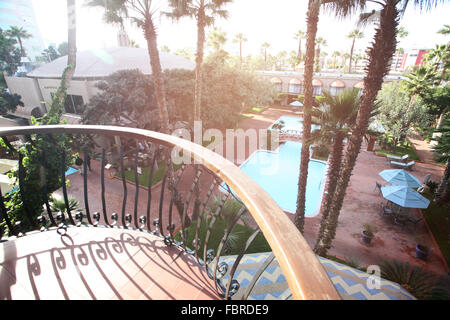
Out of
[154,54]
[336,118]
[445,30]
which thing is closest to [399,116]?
[445,30]

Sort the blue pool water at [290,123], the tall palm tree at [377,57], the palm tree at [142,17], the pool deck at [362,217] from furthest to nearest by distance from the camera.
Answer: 1. the blue pool water at [290,123]
2. the pool deck at [362,217]
3. the palm tree at [142,17]
4. the tall palm tree at [377,57]

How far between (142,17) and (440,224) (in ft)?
49.1

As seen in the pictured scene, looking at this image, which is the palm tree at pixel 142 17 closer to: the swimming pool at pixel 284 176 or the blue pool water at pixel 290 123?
the swimming pool at pixel 284 176

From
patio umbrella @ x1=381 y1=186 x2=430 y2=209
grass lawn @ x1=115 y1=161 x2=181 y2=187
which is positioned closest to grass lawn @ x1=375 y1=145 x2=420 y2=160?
patio umbrella @ x1=381 y1=186 x2=430 y2=209

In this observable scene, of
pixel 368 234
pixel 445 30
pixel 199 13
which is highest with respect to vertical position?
pixel 445 30

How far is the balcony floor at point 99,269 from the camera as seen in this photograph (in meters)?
1.81

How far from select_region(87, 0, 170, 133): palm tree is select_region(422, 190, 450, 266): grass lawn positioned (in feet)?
38.7

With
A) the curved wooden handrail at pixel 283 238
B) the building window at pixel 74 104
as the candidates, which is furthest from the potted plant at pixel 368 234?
the building window at pixel 74 104

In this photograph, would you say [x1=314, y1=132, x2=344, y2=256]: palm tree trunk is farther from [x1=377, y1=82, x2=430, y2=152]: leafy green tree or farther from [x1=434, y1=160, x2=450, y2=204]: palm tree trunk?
[x1=377, y1=82, x2=430, y2=152]: leafy green tree

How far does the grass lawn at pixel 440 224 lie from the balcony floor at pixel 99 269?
34.6 feet

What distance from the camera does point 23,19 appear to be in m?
97.2

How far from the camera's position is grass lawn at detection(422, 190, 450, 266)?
8867 mm

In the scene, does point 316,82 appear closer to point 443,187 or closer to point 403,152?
point 403,152

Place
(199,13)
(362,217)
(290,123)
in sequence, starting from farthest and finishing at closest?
1. (290,123)
2. (362,217)
3. (199,13)
